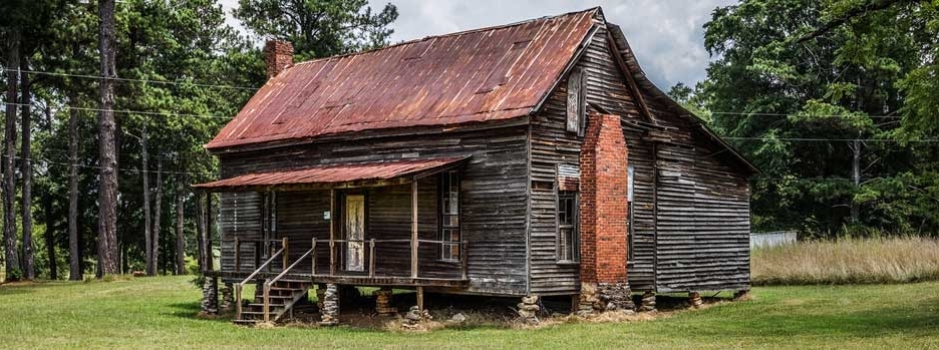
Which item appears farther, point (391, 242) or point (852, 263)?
point (852, 263)

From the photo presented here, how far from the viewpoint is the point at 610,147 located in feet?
84.0

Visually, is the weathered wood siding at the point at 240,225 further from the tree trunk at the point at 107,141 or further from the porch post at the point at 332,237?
the tree trunk at the point at 107,141

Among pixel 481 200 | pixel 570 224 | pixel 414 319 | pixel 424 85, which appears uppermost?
pixel 424 85

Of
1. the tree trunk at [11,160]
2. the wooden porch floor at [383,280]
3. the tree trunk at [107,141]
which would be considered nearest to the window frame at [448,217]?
the wooden porch floor at [383,280]

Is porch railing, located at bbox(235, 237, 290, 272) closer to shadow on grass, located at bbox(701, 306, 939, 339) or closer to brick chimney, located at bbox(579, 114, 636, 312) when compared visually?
brick chimney, located at bbox(579, 114, 636, 312)

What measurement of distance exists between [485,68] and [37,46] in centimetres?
2254

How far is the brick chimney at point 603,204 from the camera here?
82.6 ft

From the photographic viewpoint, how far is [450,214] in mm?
25656

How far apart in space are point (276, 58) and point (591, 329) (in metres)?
15.4

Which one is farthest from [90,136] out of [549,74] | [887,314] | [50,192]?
[887,314]

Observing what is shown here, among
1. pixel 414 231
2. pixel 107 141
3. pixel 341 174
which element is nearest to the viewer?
pixel 414 231

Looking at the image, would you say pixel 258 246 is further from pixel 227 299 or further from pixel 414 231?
pixel 414 231

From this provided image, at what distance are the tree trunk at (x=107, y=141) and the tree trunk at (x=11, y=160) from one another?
9.74 feet

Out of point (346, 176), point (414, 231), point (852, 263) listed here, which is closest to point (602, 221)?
point (414, 231)
